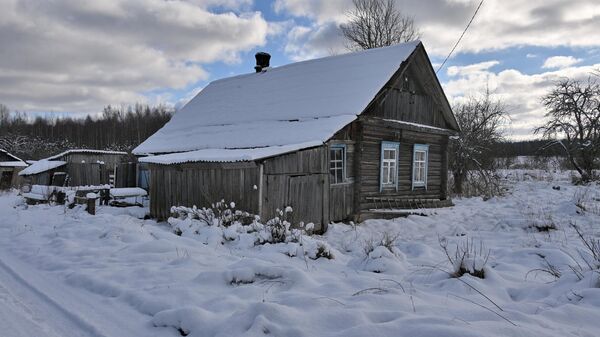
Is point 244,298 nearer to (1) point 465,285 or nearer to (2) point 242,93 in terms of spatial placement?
(1) point 465,285

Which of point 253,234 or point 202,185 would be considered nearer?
point 253,234

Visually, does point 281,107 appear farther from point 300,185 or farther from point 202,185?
point 202,185

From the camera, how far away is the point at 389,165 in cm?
1466

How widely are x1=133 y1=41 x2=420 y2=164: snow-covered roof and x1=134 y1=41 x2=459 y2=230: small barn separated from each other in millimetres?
56

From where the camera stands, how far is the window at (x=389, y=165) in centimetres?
1431

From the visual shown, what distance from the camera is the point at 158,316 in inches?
143

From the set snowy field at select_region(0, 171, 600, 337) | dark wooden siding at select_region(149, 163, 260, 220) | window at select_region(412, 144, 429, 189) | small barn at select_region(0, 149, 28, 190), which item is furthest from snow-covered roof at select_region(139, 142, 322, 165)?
small barn at select_region(0, 149, 28, 190)

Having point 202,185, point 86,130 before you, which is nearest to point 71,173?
point 202,185

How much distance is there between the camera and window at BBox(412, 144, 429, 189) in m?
15.9

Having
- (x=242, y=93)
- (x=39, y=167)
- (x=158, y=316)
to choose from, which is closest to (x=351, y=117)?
(x=242, y=93)

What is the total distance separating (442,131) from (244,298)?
1475 centimetres

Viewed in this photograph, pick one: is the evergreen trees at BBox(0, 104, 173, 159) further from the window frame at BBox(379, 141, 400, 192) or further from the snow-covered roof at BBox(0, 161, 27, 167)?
the window frame at BBox(379, 141, 400, 192)

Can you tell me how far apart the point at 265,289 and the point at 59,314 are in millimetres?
2062

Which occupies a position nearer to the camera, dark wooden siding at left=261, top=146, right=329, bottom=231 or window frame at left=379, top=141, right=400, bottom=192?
dark wooden siding at left=261, top=146, right=329, bottom=231
